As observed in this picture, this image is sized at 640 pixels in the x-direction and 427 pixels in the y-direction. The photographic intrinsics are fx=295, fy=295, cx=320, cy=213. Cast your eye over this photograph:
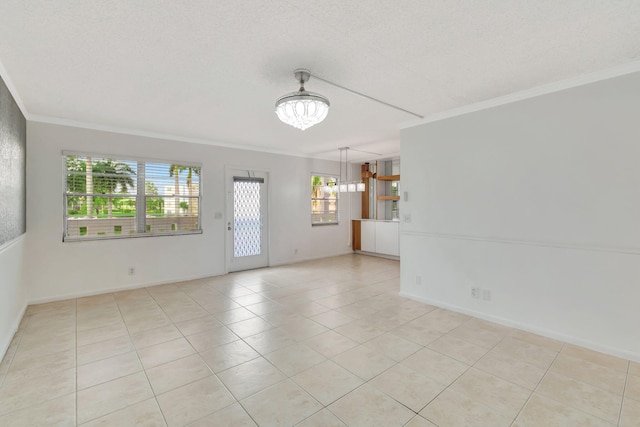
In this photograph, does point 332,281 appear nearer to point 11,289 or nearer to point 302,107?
point 302,107

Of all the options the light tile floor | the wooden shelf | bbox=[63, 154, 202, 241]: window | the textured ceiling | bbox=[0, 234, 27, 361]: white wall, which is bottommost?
the light tile floor

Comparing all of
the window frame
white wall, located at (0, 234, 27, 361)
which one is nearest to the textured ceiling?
white wall, located at (0, 234, 27, 361)

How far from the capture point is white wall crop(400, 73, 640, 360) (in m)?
2.56

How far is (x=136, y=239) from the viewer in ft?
15.4

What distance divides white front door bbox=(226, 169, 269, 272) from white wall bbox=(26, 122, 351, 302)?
6.1 inches

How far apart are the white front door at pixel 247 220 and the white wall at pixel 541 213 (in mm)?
3340

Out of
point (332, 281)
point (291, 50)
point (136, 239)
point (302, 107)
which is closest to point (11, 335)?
point (136, 239)

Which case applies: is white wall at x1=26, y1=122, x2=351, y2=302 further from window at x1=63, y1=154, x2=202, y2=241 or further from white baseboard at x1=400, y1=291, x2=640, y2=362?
white baseboard at x1=400, y1=291, x2=640, y2=362

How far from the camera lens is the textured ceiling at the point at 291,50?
179cm

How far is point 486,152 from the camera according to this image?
133 inches

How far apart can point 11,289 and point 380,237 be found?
6374 millimetres

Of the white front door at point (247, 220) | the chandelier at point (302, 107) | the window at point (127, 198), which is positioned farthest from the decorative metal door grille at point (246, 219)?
the chandelier at point (302, 107)

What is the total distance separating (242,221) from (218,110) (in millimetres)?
2728

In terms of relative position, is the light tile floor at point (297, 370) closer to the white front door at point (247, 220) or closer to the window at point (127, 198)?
the window at point (127, 198)
